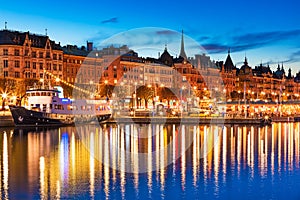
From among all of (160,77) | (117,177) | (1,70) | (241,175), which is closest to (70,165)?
(117,177)

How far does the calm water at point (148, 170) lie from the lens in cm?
2242

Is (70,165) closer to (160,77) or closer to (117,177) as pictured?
(117,177)

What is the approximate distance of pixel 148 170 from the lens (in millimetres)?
27906

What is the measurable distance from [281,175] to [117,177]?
8.63m

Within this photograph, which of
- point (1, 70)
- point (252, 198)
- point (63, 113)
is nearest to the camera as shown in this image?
point (252, 198)

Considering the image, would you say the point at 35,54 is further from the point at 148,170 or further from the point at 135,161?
the point at 148,170

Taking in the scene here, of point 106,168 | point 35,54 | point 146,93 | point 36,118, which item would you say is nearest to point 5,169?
point 106,168

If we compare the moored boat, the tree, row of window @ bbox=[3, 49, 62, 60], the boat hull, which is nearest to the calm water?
the boat hull

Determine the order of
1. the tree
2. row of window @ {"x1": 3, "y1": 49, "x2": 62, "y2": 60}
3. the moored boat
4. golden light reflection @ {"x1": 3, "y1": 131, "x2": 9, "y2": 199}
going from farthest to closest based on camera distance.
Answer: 1. the tree
2. row of window @ {"x1": 3, "y1": 49, "x2": 62, "y2": 60}
3. the moored boat
4. golden light reflection @ {"x1": 3, "y1": 131, "x2": 9, "y2": 199}

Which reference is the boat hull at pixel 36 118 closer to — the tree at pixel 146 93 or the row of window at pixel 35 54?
the row of window at pixel 35 54

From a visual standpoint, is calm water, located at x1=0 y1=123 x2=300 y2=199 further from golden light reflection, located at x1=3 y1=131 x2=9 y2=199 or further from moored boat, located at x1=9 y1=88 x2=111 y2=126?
moored boat, located at x1=9 y1=88 x2=111 y2=126

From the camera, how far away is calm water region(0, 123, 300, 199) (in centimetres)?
2242

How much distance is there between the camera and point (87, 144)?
138 feet

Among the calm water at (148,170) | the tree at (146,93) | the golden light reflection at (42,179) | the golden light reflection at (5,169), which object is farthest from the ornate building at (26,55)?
the golden light reflection at (42,179)
